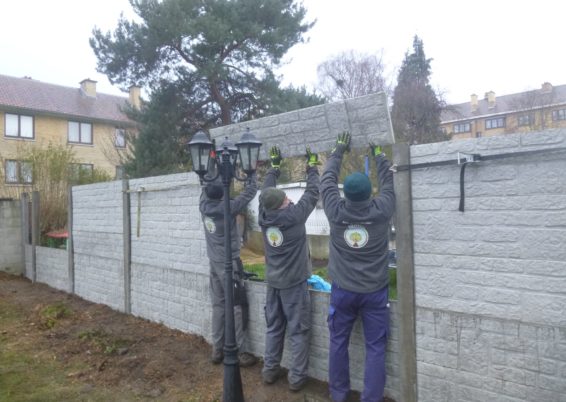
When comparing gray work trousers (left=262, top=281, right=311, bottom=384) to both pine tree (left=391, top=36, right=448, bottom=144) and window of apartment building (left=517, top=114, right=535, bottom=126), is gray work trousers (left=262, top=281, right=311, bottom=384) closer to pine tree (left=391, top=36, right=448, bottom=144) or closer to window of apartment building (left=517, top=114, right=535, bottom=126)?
pine tree (left=391, top=36, right=448, bottom=144)

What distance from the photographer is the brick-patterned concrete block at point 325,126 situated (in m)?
4.11

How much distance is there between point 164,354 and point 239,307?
1254 millimetres

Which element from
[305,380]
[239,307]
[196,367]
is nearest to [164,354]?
[196,367]

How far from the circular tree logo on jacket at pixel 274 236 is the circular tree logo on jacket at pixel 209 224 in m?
0.97

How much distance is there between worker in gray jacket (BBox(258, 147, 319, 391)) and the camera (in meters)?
4.47

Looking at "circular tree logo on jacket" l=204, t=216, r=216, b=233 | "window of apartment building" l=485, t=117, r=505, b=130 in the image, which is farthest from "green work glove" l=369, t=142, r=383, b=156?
"window of apartment building" l=485, t=117, r=505, b=130

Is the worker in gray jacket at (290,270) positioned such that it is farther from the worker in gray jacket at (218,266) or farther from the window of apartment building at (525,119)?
the window of apartment building at (525,119)

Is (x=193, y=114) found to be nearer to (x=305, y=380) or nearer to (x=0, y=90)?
(x=305, y=380)

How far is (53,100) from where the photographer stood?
97.2 ft

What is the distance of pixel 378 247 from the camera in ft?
12.5

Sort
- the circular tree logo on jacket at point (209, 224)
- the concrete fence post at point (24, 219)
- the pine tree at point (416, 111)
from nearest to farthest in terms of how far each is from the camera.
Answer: the circular tree logo on jacket at point (209, 224) < the concrete fence post at point (24, 219) < the pine tree at point (416, 111)

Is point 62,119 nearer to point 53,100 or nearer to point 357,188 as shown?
point 53,100

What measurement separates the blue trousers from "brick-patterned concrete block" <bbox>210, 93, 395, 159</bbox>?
4.63 feet

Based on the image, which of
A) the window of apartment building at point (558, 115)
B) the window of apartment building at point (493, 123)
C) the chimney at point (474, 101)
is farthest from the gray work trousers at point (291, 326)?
the chimney at point (474, 101)
